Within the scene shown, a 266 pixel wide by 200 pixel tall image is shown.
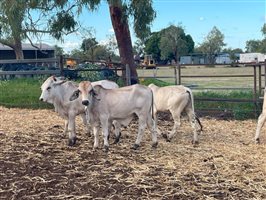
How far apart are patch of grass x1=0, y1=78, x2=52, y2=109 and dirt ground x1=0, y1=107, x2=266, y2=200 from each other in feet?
14.5

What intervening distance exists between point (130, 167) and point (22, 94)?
8.95m

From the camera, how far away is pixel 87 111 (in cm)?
718

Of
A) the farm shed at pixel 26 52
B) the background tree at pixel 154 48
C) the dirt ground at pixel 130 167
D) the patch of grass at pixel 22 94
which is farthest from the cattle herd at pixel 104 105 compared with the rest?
the background tree at pixel 154 48

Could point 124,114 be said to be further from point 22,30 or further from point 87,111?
point 22,30

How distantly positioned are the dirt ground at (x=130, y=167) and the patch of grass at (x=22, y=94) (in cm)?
443

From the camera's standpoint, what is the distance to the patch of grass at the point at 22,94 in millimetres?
13281

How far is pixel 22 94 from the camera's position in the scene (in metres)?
14.0

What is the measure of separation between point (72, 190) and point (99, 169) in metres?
0.95

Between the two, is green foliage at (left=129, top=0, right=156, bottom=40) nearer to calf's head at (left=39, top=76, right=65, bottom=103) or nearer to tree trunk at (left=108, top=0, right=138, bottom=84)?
tree trunk at (left=108, top=0, right=138, bottom=84)

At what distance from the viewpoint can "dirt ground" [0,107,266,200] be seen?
4770 mm

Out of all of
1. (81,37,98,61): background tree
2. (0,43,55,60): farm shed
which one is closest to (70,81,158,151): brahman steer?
(81,37,98,61): background tree

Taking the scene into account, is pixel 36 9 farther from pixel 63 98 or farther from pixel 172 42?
pixel 172 42

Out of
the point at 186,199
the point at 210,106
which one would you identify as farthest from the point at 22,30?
the point at 186,199

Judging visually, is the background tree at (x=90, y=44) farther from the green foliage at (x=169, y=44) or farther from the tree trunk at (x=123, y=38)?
the green foliage at (x=169, y=44)
